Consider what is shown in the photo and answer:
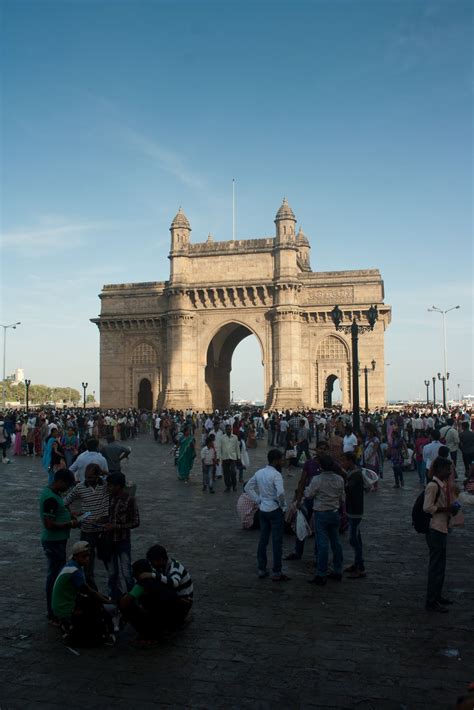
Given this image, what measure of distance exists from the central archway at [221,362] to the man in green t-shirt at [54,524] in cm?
3977

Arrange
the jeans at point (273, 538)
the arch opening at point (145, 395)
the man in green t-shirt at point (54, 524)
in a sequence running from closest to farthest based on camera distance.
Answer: the man in green t-shirt at point (54, 524) → the jeans at point (273, 538) → the arch opening at point (145, 395)

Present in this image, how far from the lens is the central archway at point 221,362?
49.2 metres

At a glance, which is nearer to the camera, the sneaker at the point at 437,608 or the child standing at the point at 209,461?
the sneaker at the point at 437,608

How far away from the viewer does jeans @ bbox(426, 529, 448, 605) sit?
630 centimetres

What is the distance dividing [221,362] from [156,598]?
1841 inches

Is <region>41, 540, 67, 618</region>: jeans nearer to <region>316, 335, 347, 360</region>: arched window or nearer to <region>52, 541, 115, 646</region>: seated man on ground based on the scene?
<region>52, 541, 115, 646</region>: seated man on ground

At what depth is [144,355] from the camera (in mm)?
49625

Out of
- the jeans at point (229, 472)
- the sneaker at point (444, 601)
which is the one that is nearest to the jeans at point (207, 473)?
the jeans at point (229, 472)

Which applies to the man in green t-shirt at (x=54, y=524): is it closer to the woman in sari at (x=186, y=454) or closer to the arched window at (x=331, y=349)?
the woman in sari at (x=186, y=454)

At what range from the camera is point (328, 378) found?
159 ft

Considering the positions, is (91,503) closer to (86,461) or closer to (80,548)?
(80,548)

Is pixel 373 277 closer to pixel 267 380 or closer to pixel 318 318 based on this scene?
pixel 318 318

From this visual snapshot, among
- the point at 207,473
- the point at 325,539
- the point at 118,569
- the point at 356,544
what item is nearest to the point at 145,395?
the point at 207,473

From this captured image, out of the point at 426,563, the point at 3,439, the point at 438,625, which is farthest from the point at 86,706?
the point at 3,439
